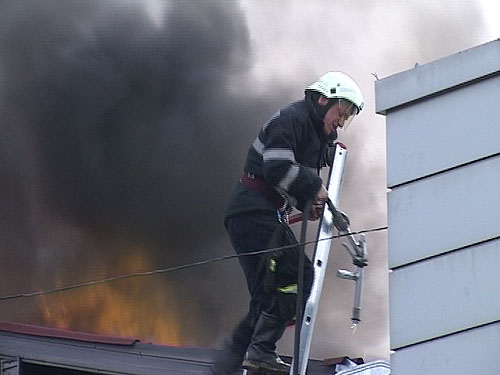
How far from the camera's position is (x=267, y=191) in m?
5.84

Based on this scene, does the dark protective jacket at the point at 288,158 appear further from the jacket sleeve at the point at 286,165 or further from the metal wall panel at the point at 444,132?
the metal wall panel at the point at 444,132

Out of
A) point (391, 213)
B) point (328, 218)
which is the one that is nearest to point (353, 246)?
point (328, 218)

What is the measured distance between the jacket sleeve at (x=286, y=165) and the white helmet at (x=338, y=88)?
0.22 m

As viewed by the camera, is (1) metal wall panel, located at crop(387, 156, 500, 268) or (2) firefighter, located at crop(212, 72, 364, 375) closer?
(1) metal wall panel, located at crop(387, 156, 500, 268)

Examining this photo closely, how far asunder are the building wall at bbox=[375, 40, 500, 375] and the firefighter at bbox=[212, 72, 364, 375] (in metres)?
1.37

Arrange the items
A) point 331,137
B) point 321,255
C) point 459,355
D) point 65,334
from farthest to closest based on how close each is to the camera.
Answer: point 65,334, point 331,137, point 321,255, point 459,355

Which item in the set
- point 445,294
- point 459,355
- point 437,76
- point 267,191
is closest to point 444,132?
point 437,76

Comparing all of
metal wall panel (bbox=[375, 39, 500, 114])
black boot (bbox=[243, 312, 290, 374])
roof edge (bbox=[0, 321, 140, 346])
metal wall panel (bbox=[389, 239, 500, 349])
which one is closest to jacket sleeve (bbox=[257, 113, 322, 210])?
black boot (bbox=[243, 312, 290, 374])

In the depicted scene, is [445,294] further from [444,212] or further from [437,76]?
[437,76]

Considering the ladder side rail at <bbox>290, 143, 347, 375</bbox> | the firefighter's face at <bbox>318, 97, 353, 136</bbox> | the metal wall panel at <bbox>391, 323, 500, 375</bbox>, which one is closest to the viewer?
the metal wall panel at <bbox>391, 323, 500, 375</bbox>

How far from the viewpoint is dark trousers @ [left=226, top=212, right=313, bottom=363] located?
566 centimetres

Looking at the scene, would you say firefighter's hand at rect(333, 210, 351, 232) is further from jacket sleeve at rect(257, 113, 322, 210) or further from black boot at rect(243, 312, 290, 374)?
black boot at rect(243, 312, 290, 374)

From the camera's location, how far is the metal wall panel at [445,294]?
3924mm

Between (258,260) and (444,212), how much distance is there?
1.85 m
